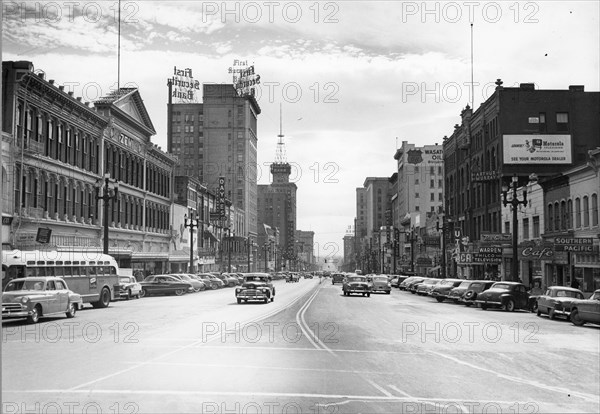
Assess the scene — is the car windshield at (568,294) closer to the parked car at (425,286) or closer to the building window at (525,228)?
the parked car at (425,286)

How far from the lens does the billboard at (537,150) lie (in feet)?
206

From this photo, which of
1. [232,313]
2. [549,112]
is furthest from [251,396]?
[549,112]

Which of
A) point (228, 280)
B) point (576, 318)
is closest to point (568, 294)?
point (576, 318)

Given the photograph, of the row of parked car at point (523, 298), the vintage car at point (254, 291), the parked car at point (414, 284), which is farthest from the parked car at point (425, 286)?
the vintage car at point (254, 291)

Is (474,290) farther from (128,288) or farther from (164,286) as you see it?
(164,286)

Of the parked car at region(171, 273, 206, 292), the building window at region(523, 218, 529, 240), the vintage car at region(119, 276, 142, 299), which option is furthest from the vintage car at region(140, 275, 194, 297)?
the building window at region(523, 218, 529, 240)

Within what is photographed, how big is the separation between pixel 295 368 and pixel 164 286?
39570mm

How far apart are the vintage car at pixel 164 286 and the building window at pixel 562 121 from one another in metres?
40.9

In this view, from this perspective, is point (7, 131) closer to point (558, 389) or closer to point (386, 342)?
point (386, 342)

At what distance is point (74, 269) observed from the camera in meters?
32.3

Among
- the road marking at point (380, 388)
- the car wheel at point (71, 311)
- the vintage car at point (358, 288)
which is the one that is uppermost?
the road marking at point (380, 388)

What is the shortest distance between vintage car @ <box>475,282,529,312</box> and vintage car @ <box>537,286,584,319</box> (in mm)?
3960

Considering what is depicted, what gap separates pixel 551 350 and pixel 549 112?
5345 centimetres

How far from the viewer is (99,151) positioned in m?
57.8
